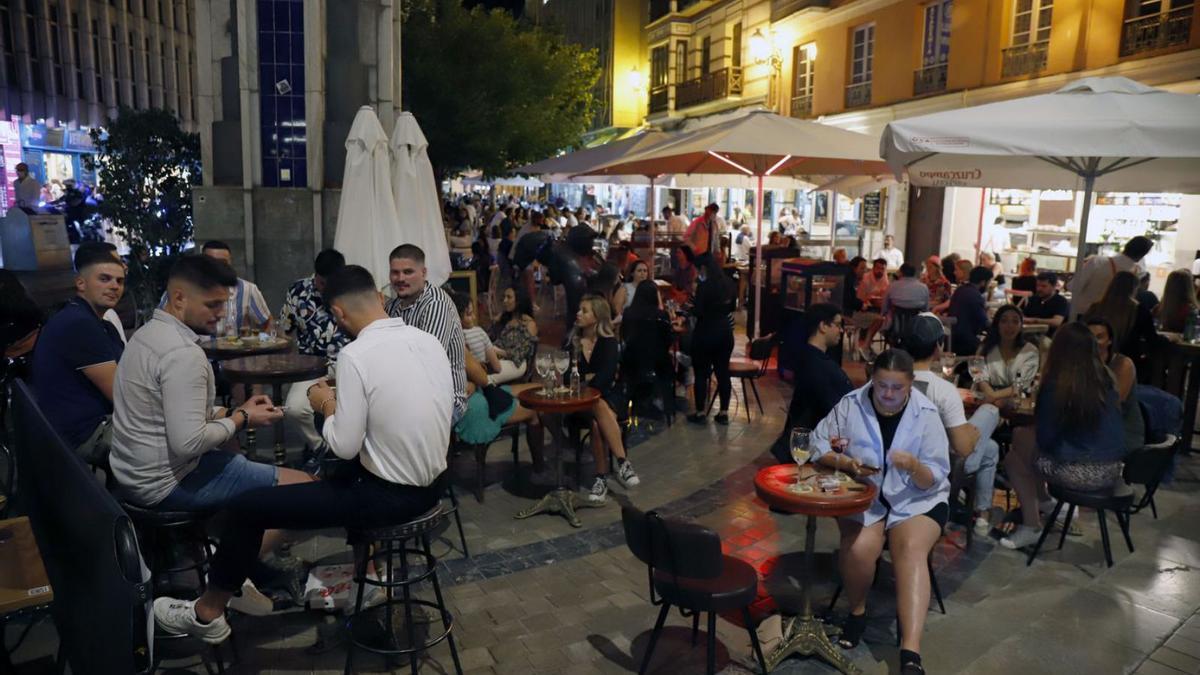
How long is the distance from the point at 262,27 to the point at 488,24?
10.6 m

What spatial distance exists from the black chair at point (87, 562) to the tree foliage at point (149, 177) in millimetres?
8212

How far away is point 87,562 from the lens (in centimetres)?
223

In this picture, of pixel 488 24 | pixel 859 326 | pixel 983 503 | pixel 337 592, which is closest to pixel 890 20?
pixel 488 24

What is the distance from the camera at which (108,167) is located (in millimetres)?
9773

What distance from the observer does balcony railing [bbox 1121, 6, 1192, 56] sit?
1276 centimetres

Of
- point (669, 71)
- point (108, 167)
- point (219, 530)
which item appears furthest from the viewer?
point (669, 71)

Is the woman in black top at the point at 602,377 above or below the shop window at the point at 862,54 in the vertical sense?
below

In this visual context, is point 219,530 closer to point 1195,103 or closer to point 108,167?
point 1195,103

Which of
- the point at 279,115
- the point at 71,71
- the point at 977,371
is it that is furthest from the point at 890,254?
the point at 71,71

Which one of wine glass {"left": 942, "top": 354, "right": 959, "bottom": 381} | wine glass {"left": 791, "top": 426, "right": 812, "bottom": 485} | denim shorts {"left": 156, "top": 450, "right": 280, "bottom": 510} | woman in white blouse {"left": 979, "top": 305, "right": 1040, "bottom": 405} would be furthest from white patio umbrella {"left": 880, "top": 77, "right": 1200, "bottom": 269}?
denim shorts {"left": 156, "top": 450, "right": 280, "bottom": 510}

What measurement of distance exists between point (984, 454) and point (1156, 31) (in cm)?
1177

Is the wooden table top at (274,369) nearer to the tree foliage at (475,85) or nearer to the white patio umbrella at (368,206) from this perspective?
the white patio umbrella at (368,206)

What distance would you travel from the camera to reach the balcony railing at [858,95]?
20.1 m

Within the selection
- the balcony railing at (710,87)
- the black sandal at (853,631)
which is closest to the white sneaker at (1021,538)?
the black sandal at (853,631)
